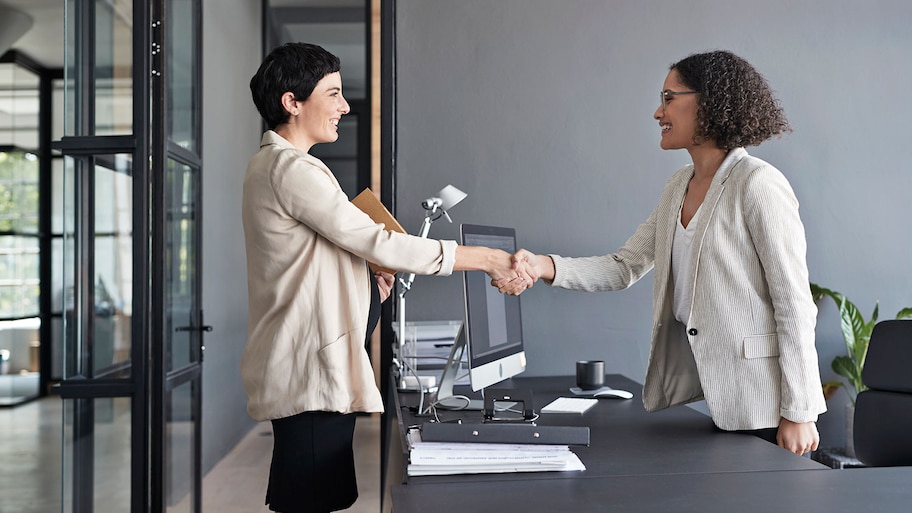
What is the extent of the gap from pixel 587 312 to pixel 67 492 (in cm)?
205

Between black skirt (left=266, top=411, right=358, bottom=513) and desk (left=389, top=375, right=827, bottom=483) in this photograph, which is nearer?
desk (left=389, top=375, right=827, bottom=483)

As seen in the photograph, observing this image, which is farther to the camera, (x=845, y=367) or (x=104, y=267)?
(x=845, y=367)

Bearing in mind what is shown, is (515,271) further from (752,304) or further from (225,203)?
(225,203)

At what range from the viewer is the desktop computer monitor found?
6.73 ft

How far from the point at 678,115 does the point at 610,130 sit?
0.97 m

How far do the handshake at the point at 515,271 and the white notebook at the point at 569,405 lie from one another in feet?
1.17

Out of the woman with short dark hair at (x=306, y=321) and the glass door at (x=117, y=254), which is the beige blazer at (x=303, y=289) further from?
the glass door at (x=117, y=254)

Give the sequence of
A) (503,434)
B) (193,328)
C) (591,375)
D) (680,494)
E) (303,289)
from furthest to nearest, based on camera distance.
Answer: (193,328), (591,375), (303,289), (503,434), (680,494)

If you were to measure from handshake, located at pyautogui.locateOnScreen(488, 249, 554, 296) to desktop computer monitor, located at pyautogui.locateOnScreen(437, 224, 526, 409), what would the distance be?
0.10ft

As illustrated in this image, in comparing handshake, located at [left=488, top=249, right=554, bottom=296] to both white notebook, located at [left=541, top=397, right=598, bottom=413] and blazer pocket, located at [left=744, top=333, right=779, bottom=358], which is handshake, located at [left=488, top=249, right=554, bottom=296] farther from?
blazer pocket, located at [left=744, top=333, right=779, bottom=358]

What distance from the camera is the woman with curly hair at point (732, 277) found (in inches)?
76.9

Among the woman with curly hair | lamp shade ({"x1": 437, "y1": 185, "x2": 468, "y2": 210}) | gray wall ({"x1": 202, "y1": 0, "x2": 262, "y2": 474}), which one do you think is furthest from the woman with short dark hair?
gray wall ({"x1": 202, "y1": 0, "x2": 262, "y2": 474})

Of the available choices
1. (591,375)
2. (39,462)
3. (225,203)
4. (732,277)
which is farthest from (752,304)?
(225,203)

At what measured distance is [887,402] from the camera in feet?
7.71
